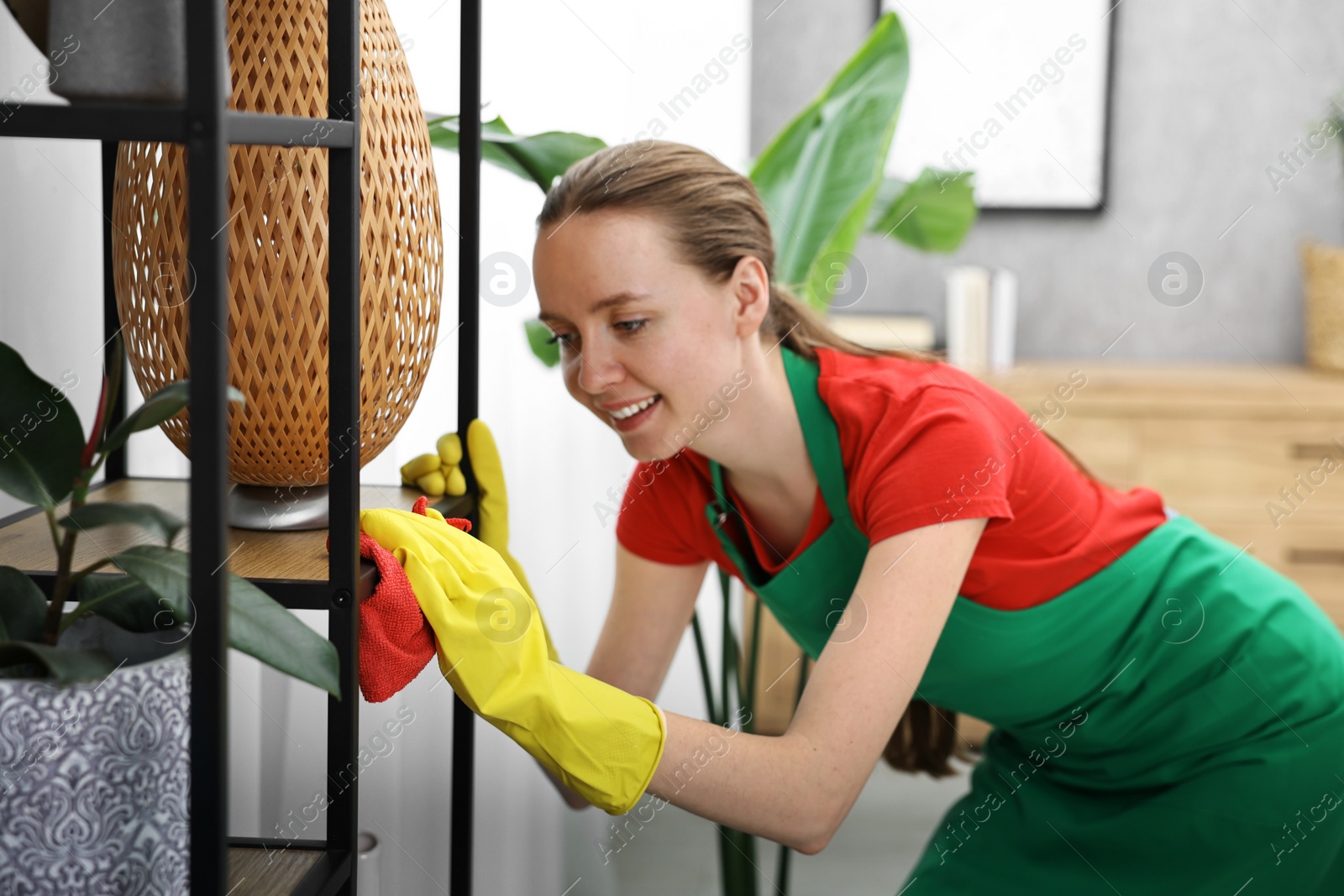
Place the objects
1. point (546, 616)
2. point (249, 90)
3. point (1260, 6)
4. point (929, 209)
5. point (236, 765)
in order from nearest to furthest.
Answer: point (249, 90)
point (236, 765)
point (546, 616)
point (929, 209)
point (1260, 6)

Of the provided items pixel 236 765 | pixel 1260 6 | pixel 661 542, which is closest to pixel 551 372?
pixel 661 542

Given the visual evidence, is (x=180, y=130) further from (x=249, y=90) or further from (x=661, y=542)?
(x=661, y=542)

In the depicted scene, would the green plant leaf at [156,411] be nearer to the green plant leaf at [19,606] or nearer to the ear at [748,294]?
the green plant leaf at [19,606]

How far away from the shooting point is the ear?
969 millimetres

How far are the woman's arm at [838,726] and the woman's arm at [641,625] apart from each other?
31cm

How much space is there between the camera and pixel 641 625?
1.14 m

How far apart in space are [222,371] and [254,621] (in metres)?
0.12

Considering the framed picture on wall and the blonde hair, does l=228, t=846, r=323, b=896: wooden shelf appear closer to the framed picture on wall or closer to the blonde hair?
the blonde hair

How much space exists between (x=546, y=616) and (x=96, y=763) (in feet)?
3.42

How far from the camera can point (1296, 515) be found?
2135 mm

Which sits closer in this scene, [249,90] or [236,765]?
[249,90]

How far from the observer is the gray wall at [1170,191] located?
2541mm

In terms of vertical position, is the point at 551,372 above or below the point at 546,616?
above

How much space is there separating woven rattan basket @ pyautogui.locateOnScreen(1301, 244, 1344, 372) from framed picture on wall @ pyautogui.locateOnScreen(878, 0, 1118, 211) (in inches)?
18.8
